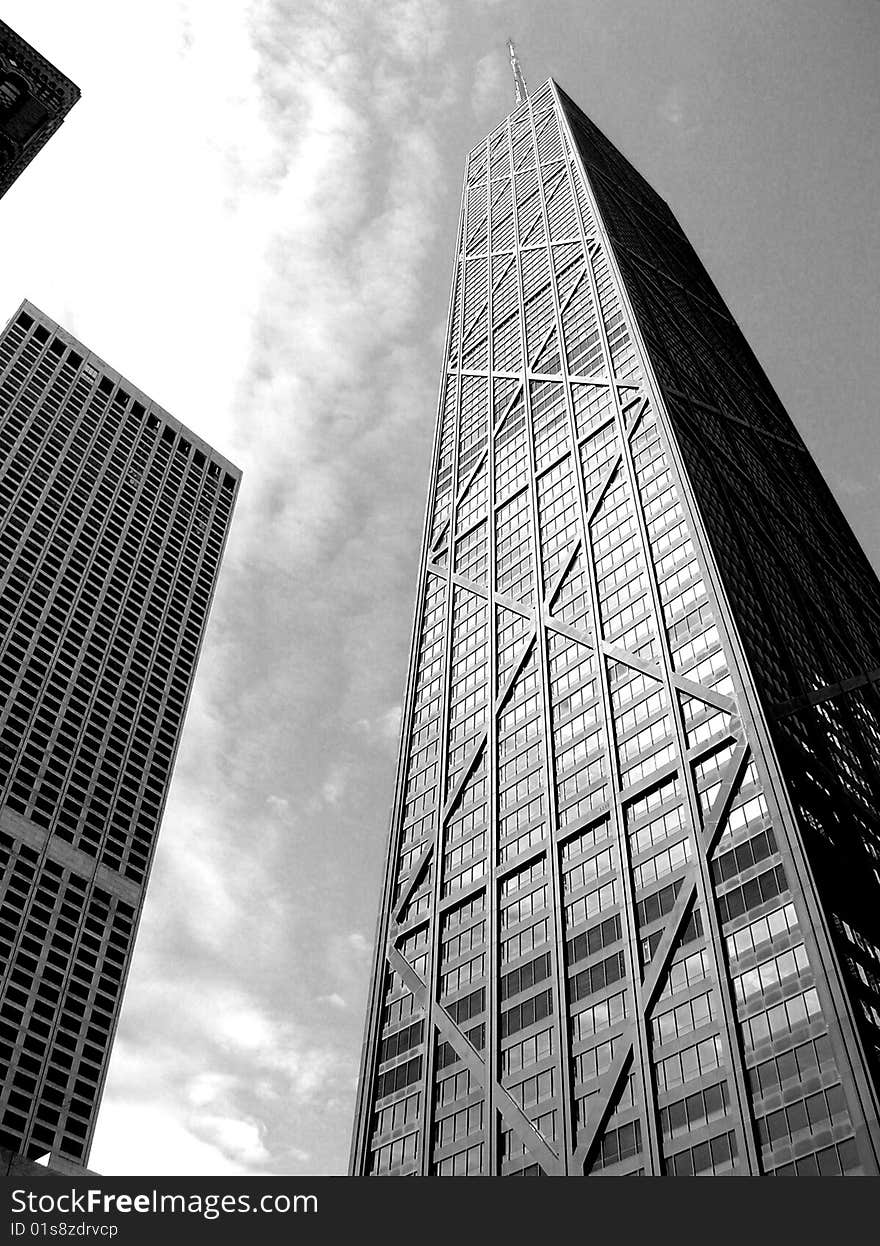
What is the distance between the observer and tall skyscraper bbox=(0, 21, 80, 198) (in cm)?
4122

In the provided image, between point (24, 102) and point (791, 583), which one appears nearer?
point (24, 102)

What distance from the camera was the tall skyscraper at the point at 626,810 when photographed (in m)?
67.6

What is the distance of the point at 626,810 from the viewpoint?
87.1 meters

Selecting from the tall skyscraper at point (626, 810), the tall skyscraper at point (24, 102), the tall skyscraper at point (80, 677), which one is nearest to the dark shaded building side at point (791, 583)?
the tall skyscraper at point (626, 810)

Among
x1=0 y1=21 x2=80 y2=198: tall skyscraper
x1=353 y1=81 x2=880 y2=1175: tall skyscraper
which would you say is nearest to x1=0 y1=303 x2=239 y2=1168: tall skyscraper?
x1=353 y1=81 x2=880 y2=1175: tall skyscraper

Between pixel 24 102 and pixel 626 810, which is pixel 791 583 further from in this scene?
pixel 24 102

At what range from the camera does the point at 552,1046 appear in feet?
255

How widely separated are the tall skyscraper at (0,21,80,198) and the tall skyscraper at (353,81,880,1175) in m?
57.4

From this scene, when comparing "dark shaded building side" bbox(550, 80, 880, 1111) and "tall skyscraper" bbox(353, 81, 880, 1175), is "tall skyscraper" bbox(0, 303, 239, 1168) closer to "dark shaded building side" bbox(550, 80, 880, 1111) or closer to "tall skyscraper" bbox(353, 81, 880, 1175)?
"tall skyscraper" bbox(353, 81, 880, 1175)

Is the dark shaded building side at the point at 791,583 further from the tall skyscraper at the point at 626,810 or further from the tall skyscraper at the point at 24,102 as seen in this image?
the tall skyscraper at the point at 24,102

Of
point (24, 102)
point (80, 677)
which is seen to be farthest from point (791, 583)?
point (24, 102)

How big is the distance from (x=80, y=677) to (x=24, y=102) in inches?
4376

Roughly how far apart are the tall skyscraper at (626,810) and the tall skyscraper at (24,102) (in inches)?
2261
